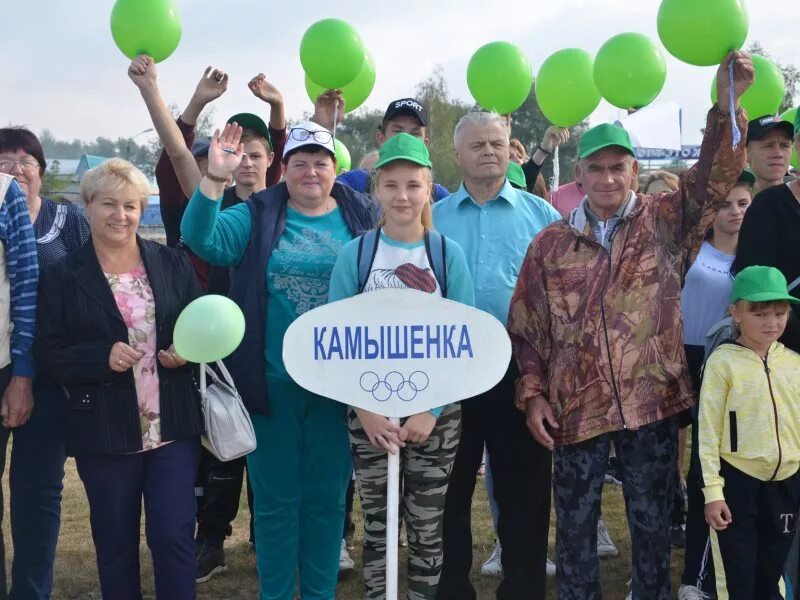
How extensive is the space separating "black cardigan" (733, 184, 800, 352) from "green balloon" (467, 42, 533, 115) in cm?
220

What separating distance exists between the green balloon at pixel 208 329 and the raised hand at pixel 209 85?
1.48m

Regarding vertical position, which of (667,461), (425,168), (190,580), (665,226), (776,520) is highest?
(425,168)

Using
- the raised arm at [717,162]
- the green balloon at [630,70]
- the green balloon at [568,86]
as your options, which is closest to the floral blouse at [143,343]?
the raised arm at [717,162]

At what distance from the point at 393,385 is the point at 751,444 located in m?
1.48

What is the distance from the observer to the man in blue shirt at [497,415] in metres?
3.66

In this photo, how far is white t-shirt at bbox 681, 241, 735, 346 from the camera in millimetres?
4156

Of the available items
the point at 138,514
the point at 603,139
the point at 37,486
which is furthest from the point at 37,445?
the point at 603,139

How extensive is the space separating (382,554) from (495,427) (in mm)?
760

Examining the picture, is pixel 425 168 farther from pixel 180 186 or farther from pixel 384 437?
pixel 180 186

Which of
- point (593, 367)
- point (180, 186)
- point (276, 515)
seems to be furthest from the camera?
point (180, 186)

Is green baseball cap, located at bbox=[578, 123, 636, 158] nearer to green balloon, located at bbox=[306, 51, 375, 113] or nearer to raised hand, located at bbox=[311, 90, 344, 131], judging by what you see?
raised hand, located at bbox=[311, 90, 344, 131]

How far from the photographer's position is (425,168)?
331 centimetres

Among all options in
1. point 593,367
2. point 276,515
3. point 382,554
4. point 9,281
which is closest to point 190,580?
point 276,515

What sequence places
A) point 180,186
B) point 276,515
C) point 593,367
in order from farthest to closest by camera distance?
1. point 180,186
2. point 276,515
3. point 593,367
